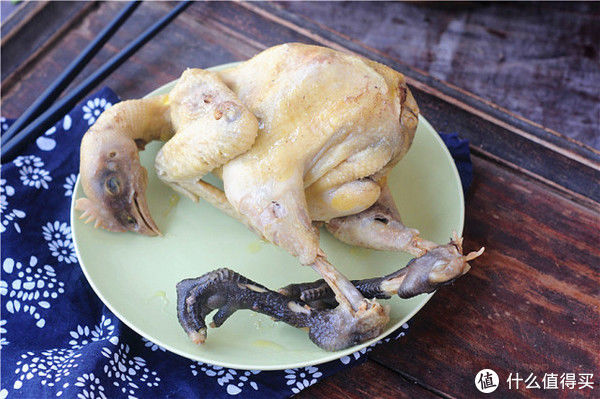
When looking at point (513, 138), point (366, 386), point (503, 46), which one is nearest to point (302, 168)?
point (366, 386)

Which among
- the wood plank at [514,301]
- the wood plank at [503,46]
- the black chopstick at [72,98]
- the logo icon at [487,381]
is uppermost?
the wood plank at [503,46]

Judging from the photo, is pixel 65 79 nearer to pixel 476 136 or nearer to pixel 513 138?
pixel 476 136

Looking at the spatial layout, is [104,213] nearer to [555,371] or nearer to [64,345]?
[64,345]

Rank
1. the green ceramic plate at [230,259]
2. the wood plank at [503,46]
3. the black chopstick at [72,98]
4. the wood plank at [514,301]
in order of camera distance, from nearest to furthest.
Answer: the green ceramic plate at [230,259]
the wood plank at [514,301]
the black chopstick at [72,98]
the wood plank at [503,46]

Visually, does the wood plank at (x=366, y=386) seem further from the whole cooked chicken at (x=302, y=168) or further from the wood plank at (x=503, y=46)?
the wood plank at (x=503, y=46)

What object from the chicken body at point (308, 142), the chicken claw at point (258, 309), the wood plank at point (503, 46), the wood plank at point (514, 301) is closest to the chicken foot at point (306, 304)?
the chicken claw at point (258, 309)

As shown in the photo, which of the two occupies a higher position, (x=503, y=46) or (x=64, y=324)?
→ (x=503, y=46)

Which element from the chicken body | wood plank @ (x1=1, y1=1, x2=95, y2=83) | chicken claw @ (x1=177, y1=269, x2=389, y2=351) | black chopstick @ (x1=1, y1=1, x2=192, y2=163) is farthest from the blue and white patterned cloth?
the chicken body
